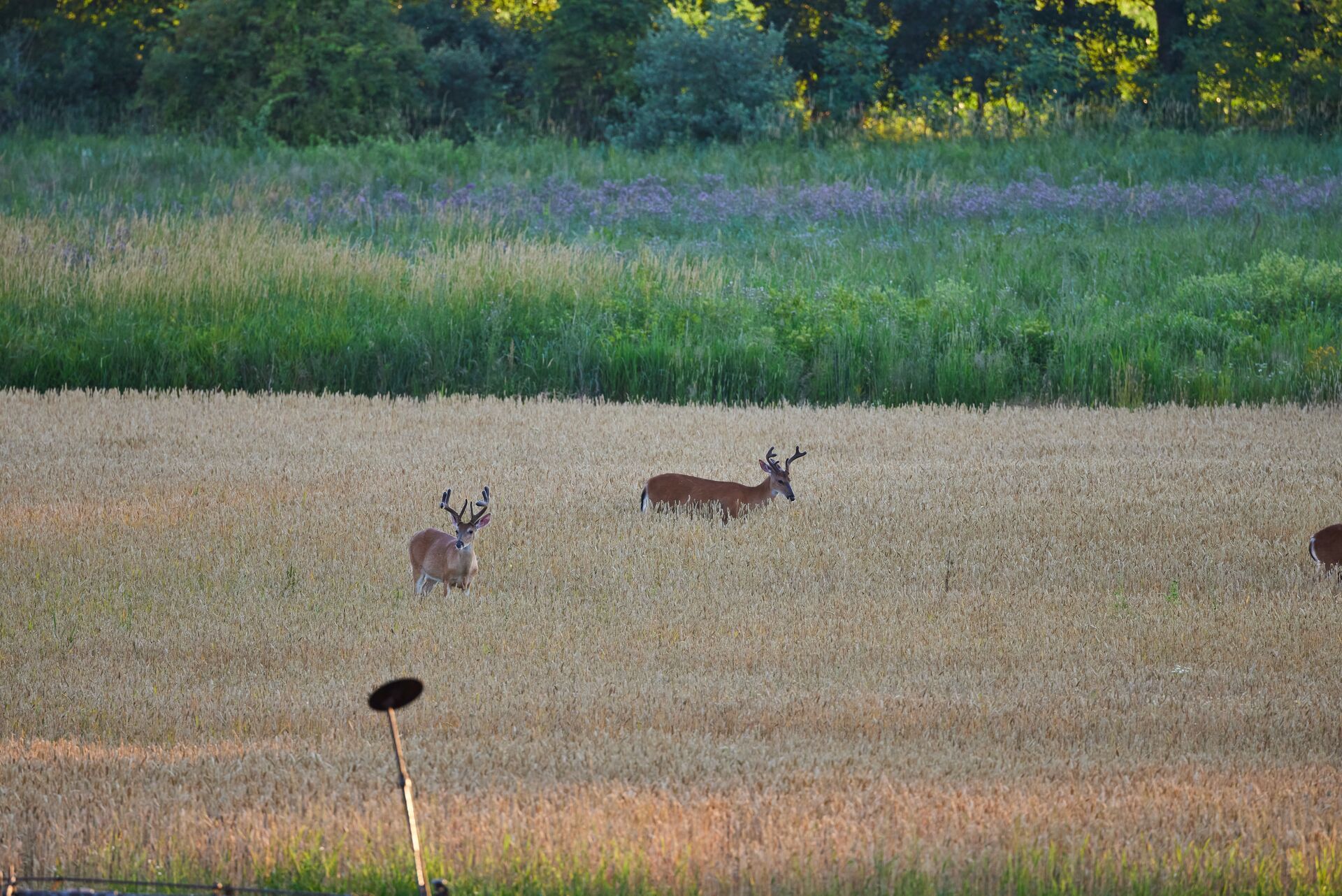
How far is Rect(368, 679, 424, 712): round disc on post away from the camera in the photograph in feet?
10.8

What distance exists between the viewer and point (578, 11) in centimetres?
3781

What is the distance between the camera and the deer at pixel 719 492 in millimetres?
10156

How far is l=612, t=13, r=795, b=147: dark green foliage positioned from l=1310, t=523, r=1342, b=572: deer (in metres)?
25.7

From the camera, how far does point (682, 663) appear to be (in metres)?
7.00

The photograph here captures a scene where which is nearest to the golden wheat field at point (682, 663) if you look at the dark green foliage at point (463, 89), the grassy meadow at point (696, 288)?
the grassy meadow at point (696, 288)

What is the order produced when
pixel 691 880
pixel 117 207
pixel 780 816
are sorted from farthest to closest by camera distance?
1. pixel 117 207
2. pixel 780 816
3. pixel 691 880

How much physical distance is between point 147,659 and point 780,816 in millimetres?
3459

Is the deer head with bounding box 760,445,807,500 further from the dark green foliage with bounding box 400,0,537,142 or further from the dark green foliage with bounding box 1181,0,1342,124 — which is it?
the dark green foliage with bounding box 400,0,537,142

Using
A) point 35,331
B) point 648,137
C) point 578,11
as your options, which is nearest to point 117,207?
point 35,331

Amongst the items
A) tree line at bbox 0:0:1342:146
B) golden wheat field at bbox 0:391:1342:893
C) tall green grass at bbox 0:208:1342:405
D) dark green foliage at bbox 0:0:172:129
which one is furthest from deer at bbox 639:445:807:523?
dark green foliage at bbox 0:0:172:129

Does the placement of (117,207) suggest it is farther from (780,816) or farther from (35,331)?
(780,816)

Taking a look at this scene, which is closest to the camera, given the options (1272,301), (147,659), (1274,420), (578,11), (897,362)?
(147,659)

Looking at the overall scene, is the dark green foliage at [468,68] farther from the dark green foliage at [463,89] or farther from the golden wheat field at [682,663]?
the golden wheat field at [682,663]

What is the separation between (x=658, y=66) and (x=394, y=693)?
3232cm
